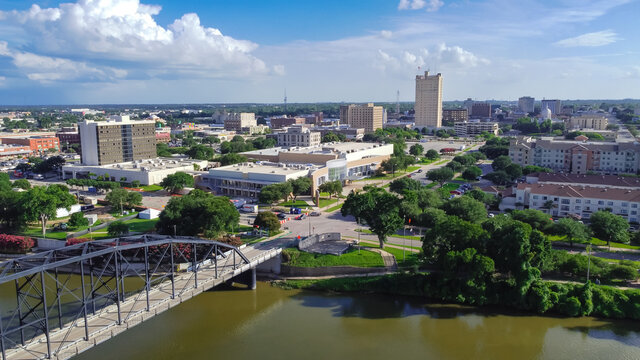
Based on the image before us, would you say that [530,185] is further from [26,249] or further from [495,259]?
[26,249]

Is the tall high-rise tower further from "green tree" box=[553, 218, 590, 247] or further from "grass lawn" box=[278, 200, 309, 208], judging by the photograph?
"green tree" box=[553, 218, 590, 247]

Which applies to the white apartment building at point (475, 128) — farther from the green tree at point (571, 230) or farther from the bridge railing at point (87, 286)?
the bridge railing at point (87, 286)

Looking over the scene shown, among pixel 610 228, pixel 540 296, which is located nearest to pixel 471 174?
pixel 610 228

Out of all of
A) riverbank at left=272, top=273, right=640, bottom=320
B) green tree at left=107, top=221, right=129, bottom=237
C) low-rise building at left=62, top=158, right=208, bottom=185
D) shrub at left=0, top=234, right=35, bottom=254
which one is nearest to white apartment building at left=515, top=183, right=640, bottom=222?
riverbank at left=272, top=273, right=640, bottom=320

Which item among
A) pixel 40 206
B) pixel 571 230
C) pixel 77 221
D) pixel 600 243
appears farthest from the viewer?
pixel 77 221

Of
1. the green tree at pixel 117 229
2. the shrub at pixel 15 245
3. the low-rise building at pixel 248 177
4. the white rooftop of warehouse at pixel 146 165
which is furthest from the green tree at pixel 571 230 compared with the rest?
the white rooftop of warehouse at pixel 146 165

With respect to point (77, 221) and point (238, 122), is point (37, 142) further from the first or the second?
point (77, 221)

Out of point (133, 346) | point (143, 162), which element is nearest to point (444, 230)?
point (133, 346)

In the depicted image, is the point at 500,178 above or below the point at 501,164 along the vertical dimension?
below
